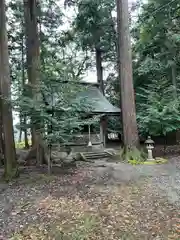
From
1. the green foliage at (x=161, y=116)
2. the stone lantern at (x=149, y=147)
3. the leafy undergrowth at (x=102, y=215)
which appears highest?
the green foliage at (x=161, y=116)

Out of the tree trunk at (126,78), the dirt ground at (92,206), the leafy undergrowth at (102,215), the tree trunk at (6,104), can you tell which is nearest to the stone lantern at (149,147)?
the tree trunk at (126,78)

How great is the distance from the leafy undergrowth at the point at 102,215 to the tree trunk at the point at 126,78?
4.84m

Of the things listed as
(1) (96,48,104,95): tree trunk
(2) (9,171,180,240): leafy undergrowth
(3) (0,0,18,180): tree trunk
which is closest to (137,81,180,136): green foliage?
(2) (9,171,180,240): leafy undergrowth

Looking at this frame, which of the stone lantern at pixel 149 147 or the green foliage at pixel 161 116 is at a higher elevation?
the green foliage at pixel 161 116

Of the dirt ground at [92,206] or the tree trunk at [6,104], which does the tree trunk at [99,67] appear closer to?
the tree trunk at [6,104]

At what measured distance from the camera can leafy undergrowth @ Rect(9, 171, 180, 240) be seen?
461 cm

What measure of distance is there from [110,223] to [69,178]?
129 inches

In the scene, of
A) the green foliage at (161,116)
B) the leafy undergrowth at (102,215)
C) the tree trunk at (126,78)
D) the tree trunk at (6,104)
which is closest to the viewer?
the leafy undergrowth at (102,215)

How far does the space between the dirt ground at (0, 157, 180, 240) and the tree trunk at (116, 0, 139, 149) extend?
126 inches

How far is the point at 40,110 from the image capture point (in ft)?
24.3

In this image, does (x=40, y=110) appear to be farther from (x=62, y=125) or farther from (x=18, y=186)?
(x=18, y=186)

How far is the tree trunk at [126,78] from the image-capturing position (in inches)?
452

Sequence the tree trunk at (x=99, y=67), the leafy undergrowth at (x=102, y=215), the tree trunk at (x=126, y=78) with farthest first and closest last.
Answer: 1. the tree trunk at (x=99, y=67)
2. the tree trunk at (x=126, y=78)
3. the leafy undergrowth at (x=102, y=215)

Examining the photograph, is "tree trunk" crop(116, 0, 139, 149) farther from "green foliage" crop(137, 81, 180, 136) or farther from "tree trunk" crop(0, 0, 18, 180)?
"tree trunk" crop(0, 0, 18, 180)
